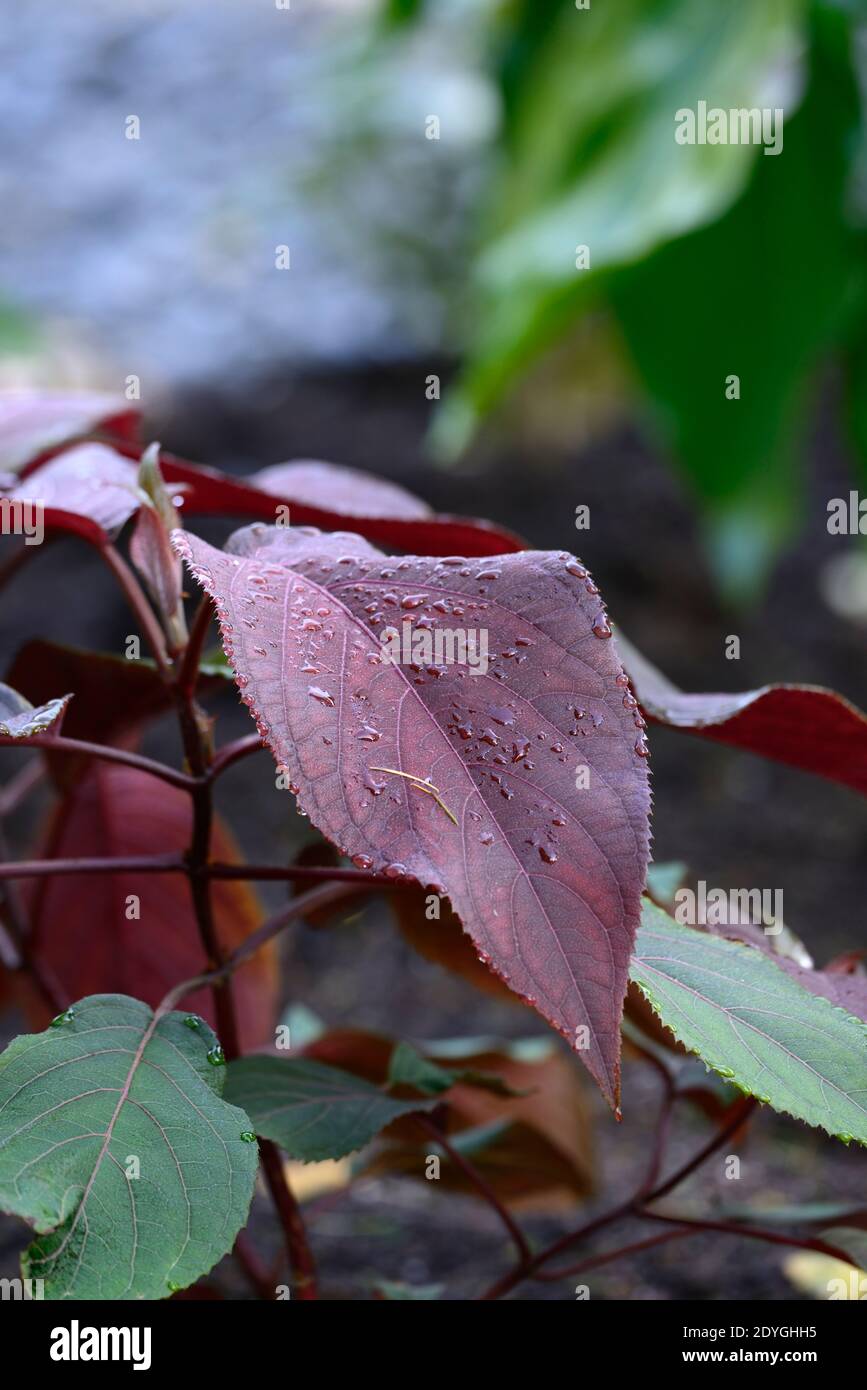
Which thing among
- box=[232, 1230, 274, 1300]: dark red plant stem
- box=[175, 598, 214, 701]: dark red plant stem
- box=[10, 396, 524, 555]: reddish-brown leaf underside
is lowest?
box=[232, 1230, 274, 1300]: dark red plant stem

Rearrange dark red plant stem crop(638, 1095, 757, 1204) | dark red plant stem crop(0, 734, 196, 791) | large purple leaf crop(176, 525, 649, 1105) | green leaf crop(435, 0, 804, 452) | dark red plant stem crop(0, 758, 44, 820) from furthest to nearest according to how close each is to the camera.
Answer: green leaf crop(435, 0, 804, 452) → dark red plant stem crop(0, 758, 44, 820) → dark red plant stem crop(638, 1095, 757, 1204) → dark red plant stem crop(0, 734, 196, 791) → large purple leaf crop(176, 525, 649, 1105)

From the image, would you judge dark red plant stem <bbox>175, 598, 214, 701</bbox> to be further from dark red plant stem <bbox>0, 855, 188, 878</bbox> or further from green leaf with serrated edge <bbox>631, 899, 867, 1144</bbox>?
green leaf with serrated edge <bbox>631, 899, 867, 1144</bbox>

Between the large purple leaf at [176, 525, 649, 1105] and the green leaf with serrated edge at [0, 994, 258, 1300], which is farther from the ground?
the large purple leaf at [176, 525, 649, 1105]

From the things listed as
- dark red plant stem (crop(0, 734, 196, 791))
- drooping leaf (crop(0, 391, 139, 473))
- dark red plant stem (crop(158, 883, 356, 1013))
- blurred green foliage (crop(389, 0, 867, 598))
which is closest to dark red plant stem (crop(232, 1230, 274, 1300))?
dark red plant stem (crop(158, 883, 356, 1013))

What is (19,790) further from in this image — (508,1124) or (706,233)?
(706,233)

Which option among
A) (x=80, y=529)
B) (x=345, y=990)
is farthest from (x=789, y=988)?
(x=345, y=990)

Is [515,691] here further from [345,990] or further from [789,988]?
[345,990]

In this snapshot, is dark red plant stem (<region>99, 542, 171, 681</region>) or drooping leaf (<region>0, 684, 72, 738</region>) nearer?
drooping leaf (<region>0, 684, 72, 738</region>)

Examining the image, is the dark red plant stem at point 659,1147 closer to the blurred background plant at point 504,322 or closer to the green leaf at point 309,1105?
the green leaf at point 309,1105
